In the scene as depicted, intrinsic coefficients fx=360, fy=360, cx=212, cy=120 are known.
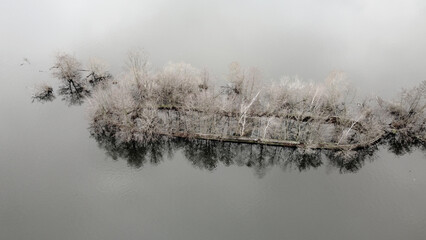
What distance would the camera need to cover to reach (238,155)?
4222cm

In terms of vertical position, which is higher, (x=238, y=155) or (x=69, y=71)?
(x=69, y=71)

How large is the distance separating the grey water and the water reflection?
0.16 m

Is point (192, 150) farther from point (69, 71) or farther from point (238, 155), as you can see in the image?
point (69, 71)

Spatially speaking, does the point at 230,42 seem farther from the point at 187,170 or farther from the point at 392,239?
the point at 392,239

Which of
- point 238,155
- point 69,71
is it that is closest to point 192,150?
point 238,155

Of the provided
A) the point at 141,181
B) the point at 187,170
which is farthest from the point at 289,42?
the point at 141,181

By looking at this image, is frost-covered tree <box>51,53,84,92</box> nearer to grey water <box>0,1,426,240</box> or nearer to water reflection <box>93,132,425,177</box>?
grey water <box>0,1,426,240</box>

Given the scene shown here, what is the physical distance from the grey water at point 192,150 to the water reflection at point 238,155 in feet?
0.54

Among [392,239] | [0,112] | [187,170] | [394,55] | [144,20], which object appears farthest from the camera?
[144,20]

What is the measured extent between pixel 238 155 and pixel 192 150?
5457 millimetres

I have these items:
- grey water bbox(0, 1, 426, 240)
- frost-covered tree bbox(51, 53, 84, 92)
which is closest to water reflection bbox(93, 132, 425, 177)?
grey water bbox(0, 1, 426, 240)

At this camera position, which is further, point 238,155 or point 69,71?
point 69,71

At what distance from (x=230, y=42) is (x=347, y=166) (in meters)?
27.5

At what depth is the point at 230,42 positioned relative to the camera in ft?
191
